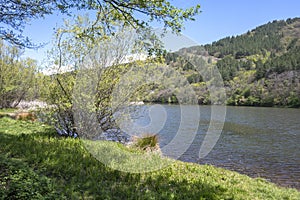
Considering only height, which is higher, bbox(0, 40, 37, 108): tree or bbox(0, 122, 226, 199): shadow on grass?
bbox(0, 40, 37, 108): tree

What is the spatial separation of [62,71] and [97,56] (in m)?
1.54

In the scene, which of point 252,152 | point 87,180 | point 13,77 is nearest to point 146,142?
point 87,180

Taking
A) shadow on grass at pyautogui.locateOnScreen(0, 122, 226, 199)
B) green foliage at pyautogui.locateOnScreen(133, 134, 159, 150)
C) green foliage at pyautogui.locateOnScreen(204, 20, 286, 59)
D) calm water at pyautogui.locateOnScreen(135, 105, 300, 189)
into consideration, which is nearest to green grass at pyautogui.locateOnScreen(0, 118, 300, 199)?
shadow on grass at pyautogui.locateOnScreen(0, 122, 226, 199)

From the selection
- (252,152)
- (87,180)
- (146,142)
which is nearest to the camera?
(87,180)

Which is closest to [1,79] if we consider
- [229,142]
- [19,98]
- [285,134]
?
[19,98]

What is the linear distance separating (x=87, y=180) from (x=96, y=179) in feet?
0.67

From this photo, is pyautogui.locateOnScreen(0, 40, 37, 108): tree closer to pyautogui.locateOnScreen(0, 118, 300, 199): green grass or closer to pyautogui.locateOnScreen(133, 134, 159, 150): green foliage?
pyautogui.locateOnScreen(133, 134, 159, 150): green foliage

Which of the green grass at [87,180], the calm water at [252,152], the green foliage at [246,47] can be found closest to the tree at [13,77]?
the calm water at [252,152]

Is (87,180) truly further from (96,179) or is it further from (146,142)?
(146,142)

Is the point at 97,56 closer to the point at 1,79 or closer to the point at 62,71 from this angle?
the point at 62,71

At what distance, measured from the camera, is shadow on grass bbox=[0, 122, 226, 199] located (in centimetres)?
520

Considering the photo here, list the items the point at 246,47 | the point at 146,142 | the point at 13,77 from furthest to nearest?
the point at 246,47, the point at 13,77, the point at 146,142

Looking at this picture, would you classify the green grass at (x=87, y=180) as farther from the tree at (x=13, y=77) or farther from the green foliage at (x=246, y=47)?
the green foliage at (x=246, y=47)

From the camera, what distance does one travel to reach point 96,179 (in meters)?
5.82
